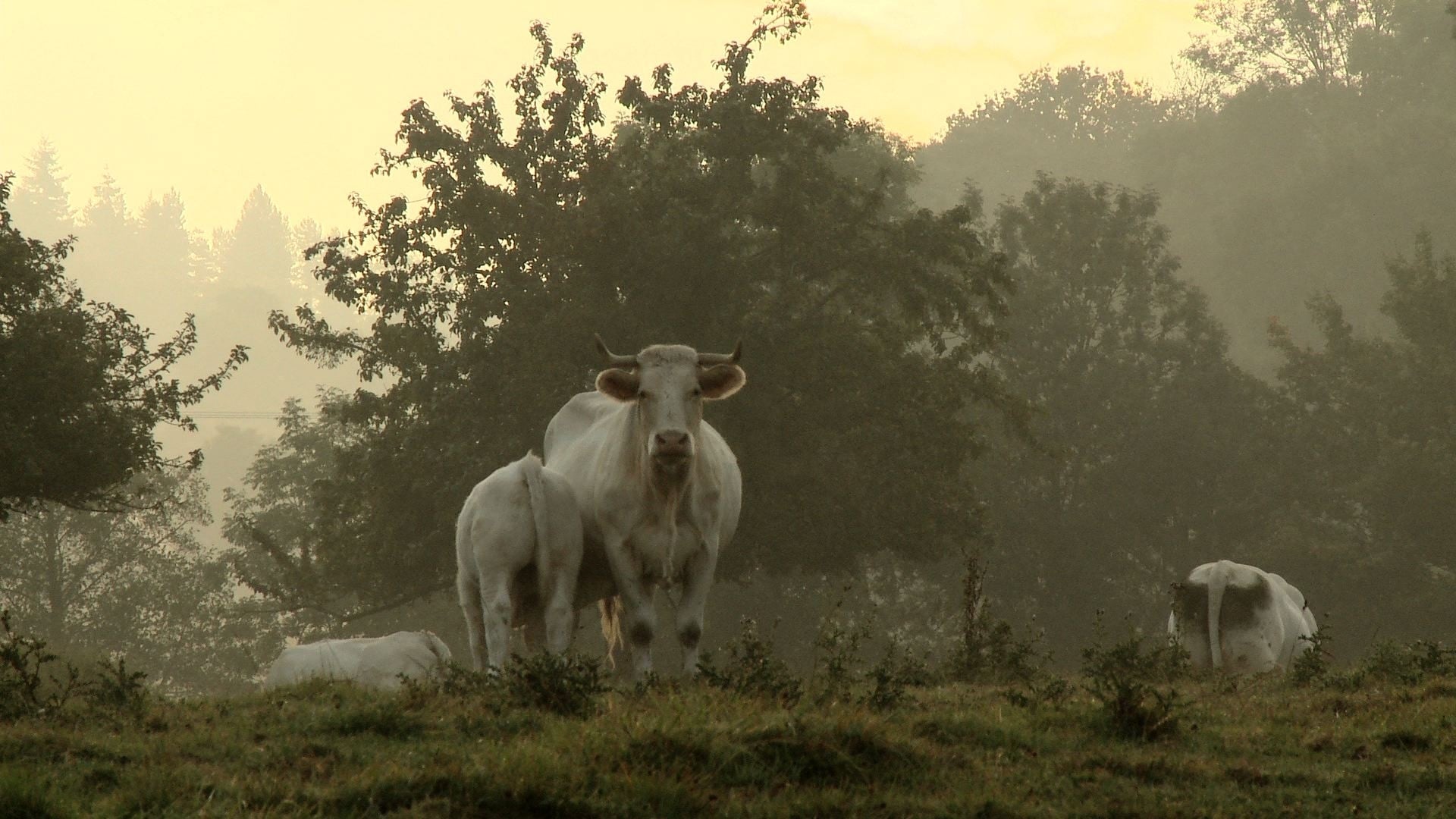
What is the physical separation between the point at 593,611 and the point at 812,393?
1465 cm

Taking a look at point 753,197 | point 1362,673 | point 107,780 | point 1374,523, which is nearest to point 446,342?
point 753,197

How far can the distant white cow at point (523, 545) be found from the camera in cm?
1059

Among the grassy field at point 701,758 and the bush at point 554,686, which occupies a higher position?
the bush at point 554,686

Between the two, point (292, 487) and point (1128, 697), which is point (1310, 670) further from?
point (292, 487)

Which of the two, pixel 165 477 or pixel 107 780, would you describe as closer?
pixel 107 780


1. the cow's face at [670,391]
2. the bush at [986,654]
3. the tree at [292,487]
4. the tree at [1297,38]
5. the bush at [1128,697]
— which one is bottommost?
the bush at [1128,697]

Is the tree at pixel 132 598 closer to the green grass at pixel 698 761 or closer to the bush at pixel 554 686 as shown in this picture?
the bush at pixel 554 686

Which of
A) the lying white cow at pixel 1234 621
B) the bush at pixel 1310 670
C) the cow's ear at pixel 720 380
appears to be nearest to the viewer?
the bush at pixel 1310 670

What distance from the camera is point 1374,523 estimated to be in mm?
36188

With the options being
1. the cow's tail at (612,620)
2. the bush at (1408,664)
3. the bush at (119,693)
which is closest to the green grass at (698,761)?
→ the bush at (119,693)

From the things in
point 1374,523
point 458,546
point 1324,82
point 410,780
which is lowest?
point 410,780

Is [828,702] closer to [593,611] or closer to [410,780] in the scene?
[410,780]

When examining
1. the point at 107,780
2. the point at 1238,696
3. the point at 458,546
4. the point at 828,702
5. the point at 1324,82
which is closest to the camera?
the point at 107,780

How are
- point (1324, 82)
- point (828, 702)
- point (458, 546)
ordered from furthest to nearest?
point (1324, 82) → point (458, 546) → point (828, 702)
